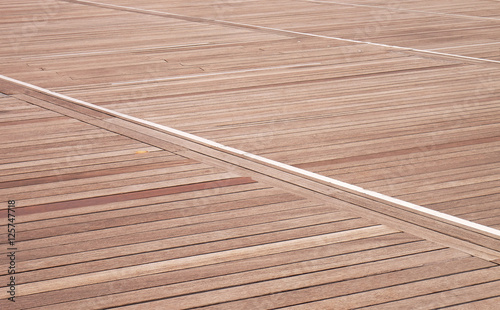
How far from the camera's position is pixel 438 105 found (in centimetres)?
476

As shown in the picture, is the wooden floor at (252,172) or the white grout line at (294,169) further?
the white grout line at (294,169)

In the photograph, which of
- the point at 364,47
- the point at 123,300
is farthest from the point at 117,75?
the point at 123,300

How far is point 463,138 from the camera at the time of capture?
4.08 m

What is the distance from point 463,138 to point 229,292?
208 cm

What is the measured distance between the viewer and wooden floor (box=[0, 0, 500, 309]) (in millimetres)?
2564

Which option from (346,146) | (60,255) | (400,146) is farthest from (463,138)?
(60,255)

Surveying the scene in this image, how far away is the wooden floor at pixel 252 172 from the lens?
2.56 m

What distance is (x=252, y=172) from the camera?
3.57 meters

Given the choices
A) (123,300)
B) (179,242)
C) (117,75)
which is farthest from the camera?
(117,75)

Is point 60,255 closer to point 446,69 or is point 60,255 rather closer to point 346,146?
point 346,146

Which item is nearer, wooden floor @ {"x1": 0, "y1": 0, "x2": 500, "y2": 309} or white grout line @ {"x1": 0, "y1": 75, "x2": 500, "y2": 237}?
wooden floor @ {"x1": 0, "y1": 0, "x2": 500, "y2": 309}

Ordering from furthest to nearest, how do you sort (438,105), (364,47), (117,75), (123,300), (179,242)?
(364,47), (117,75), (438,105), (179,242), (123,300)

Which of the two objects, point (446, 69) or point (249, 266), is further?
point (446, 69)

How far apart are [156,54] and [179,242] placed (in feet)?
12.4
